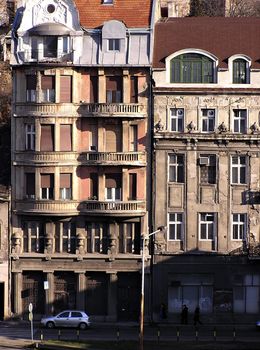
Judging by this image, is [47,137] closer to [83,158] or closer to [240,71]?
[83,158]

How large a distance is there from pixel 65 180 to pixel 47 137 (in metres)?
3.34

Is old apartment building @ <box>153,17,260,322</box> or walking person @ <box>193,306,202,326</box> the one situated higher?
old apartment building @ <box>153,17,260,322</box>

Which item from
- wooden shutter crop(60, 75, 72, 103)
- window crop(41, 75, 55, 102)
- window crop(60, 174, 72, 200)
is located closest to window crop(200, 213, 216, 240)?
window crop(60, 174, 72, 200)

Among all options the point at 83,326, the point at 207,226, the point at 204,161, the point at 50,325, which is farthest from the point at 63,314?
the point at 204,161

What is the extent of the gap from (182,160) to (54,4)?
14517 mm

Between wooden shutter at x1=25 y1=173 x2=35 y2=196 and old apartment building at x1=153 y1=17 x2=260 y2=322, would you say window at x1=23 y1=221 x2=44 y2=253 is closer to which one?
wooden shutter at x1=25 y1=173 x2=35 y2=196

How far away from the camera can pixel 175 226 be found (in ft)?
309

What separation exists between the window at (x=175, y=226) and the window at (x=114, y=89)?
30.1 feet

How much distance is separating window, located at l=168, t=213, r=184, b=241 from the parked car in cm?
902

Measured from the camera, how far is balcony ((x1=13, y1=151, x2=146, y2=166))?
92.8 metres

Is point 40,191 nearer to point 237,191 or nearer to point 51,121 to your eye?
point 51,121

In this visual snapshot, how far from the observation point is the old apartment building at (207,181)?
93.3 meters

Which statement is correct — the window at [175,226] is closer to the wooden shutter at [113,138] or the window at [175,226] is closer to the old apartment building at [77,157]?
the old apartment building at [77,157]

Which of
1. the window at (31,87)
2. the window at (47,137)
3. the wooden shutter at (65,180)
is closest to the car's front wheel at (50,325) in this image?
the wooden shutter at (65,180)
